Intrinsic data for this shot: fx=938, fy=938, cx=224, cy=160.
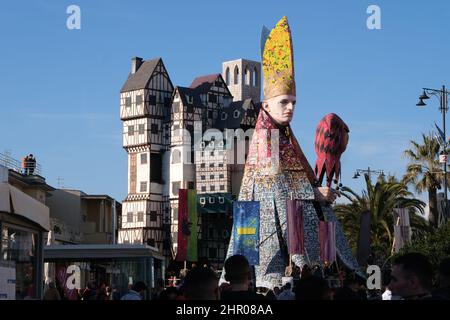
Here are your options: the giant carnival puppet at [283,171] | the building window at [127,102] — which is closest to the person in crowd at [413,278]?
the giant carnival puppet at [283,171]

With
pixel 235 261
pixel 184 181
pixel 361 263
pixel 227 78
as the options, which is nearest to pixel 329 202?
pixel 361 263

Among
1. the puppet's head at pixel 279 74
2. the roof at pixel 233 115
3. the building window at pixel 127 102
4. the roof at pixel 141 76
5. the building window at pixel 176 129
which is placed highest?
the roof at pixel 141 76

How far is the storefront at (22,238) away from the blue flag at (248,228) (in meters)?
24.4

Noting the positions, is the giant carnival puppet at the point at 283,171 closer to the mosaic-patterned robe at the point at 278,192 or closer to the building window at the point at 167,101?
the mosaic-patterned robe at the point at 278,192

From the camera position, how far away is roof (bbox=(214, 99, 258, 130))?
91.2 metres

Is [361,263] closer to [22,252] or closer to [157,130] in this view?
[22,252]

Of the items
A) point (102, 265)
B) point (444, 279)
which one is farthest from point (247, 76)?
point (444, 279)

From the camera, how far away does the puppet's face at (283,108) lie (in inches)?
1745

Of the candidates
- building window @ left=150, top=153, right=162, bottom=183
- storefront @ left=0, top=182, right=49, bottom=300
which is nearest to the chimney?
building window @ left=150, top=153, right=162, bottom=183

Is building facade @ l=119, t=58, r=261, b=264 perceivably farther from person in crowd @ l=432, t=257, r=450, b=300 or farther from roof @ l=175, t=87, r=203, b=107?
person in crowd @ l=432, t=257, r=450, b=300

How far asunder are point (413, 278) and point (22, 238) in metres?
9.07

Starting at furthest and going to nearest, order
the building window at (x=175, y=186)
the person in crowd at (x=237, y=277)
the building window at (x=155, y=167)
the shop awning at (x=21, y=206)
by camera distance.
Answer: the building window at (x=155, y=167) → the building window at (x=175, y=186) → the shop awning at (x=21, y=206) → the person in crowd at (x=237, y=277)

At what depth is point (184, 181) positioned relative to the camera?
8825cm

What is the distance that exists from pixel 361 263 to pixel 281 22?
13.4 meters
